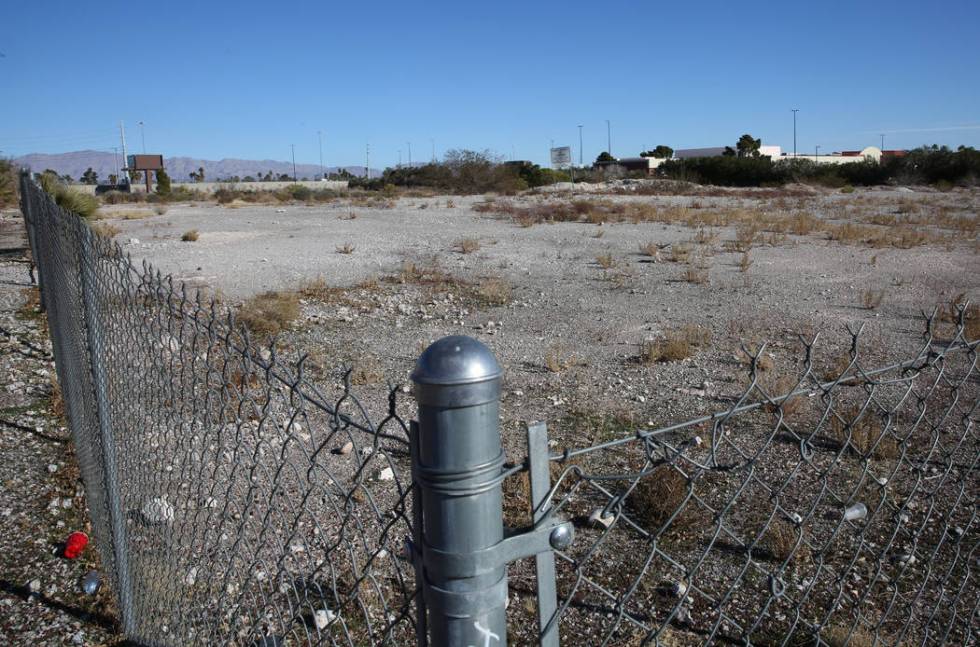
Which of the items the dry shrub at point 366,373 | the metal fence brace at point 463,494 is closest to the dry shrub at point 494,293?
the dry shrub at point 366,373

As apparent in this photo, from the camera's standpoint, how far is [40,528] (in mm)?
3971

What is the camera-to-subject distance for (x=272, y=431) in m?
5.18

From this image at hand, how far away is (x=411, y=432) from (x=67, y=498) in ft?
13.3

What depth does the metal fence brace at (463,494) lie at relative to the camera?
3.22 feet

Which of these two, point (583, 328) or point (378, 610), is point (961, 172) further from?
point (378, 610)

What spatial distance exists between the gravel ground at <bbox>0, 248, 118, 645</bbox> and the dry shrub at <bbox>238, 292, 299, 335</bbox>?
251 cm

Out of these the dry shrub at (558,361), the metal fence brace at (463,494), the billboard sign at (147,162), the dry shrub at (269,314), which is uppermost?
the billboard sign at (147,162)

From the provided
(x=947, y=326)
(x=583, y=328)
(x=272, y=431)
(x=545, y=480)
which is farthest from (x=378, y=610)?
(x=947, y=326)

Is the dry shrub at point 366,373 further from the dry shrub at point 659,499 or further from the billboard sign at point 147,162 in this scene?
the billboard sign at point 147,162

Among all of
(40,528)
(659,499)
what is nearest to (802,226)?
(659,499)

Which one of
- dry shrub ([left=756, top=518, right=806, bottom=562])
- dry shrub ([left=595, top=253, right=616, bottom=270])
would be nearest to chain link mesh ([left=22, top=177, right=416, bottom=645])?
dry shrub ([left=756, top=518, right=806, bottom=562])

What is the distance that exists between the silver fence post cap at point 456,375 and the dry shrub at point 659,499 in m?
3.55

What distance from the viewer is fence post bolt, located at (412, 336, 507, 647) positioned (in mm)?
980

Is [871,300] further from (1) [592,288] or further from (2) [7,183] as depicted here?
(2) [7,183]
